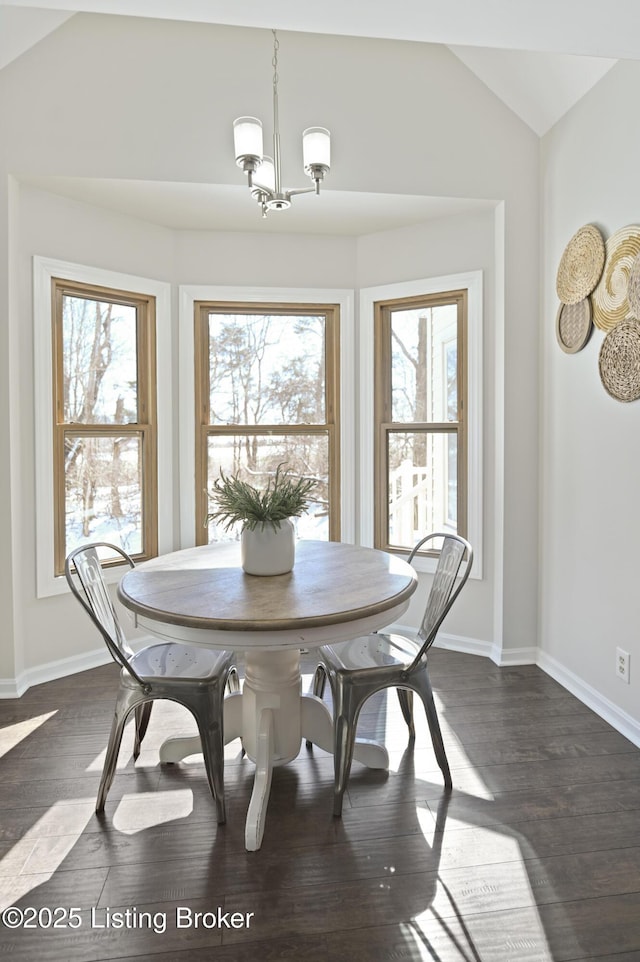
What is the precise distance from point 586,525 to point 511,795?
4.31 ft

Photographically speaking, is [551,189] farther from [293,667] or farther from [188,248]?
[293,667]

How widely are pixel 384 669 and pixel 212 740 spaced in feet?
2.03

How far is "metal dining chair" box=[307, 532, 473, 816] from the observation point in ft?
6.59

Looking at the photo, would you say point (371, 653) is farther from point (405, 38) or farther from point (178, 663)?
point (405, 38)

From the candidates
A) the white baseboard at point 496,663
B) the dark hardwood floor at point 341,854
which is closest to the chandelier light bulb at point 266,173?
the dark hardwood floor at point 341,854

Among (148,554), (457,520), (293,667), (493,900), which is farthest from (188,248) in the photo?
(493,900)

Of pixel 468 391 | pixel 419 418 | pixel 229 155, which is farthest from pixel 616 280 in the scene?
pixel 229 155

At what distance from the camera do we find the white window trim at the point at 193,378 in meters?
3.59

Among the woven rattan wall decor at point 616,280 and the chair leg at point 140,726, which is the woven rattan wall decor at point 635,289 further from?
the chair leg at point 140,726

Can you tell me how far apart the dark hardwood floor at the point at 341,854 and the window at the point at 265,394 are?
162 cm

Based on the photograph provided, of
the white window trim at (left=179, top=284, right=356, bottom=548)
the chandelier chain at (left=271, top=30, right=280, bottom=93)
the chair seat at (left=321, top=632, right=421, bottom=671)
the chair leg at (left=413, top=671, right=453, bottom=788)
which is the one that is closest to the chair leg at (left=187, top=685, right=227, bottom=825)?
the chair seat at (left=321, top=632, right=421, bottom=671)

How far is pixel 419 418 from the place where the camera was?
365 centimetres

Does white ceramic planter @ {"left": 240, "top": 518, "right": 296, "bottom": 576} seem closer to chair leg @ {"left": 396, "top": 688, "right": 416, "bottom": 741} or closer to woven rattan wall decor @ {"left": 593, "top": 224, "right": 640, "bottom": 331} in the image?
chair leg @ {"left": 396, "top": 688, "right": 416, "bottom": 741}

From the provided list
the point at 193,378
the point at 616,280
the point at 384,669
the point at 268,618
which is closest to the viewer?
the point at 268,618
